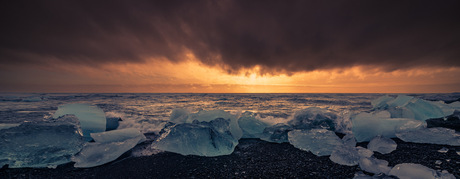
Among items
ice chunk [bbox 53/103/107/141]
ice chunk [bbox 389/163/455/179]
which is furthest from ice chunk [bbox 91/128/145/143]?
ice chunk [bbox 389/163/455/179]

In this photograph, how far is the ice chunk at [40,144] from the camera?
5.47ft

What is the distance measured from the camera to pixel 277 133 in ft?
8.39

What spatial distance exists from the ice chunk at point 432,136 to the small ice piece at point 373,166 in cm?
129

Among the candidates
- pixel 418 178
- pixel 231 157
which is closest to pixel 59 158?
pixel 231 157

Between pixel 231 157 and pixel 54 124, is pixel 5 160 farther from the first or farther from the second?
pixel 231 157

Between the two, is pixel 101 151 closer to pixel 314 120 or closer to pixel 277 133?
pixel 277 133

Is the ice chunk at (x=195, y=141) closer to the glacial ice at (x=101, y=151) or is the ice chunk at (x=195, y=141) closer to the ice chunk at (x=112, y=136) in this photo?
the glacial ice at (x=101, y=151)

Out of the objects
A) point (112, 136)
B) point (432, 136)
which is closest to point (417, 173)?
point (432, 136)

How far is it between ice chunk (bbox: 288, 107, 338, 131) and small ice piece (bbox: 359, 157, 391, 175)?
4.13 feet

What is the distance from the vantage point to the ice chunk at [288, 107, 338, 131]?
2.85m

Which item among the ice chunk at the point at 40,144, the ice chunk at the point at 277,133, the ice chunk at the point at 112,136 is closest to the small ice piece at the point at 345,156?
the ice chunk at the point at 277,133

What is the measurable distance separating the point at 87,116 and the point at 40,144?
1.09 metres

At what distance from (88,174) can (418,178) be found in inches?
101

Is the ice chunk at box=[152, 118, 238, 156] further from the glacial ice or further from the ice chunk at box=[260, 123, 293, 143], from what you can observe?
the ice chunk at box=[260, 123, 293, 143]
